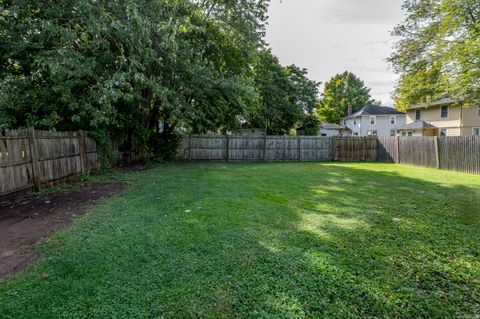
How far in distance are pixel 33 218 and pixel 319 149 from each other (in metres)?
14.0

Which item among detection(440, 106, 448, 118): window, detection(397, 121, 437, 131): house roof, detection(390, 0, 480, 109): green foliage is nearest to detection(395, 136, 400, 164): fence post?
detection(390, 0, 480, 109): green foliage

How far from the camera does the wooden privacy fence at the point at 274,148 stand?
1422 cm

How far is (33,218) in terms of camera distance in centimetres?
429

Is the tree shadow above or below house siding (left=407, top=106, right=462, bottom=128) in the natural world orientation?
below

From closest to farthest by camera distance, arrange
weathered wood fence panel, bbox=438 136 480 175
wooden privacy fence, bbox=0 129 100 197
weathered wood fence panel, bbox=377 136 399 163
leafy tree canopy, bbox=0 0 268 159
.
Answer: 1. wooden privacy fence, bbox=0 129 100 197
2. leafy tree canopy, bbox=0 0 268 159
3. weathered wood fence panel, bbox=438 136 480 175
4. weathered wood fence panel, bbox=377 136 399 163

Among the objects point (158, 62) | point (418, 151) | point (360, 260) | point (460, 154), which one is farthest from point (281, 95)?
point (360, 260)

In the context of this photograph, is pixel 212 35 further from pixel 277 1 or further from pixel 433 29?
pixel 433 29

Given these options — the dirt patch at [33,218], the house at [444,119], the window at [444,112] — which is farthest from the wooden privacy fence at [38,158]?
the window at [444,112]

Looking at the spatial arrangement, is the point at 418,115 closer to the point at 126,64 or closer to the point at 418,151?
the point at 418,151

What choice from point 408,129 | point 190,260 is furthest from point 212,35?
point 408,129

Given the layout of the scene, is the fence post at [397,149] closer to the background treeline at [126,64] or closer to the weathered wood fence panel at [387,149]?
the weathered wood fence panel at [387,149]

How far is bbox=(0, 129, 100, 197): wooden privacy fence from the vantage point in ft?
16.9

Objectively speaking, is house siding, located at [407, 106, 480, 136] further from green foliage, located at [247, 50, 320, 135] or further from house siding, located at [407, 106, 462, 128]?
green foliage, located at [247, 50, 320, 135]

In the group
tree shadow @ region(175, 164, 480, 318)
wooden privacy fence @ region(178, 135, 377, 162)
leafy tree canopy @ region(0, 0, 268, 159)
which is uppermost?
leafy tree canopy @ region(0, 0, 268, 159)
